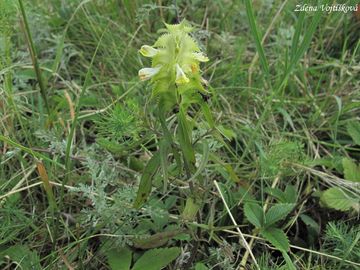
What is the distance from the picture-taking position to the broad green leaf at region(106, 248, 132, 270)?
4.03ft

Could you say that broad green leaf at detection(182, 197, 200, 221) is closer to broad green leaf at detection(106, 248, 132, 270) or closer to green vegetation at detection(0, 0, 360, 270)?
green vegetation at detection(0, 0, 360, 270)

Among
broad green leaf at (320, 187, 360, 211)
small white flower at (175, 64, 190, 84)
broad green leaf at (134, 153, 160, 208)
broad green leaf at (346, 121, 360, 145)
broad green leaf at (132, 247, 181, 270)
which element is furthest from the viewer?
broad green leaf at (346, 121, 360, 145)

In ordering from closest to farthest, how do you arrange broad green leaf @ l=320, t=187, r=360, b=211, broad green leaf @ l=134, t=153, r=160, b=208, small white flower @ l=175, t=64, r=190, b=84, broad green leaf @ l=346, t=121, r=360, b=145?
small white flower @ l=175, t=64, r=190, b=84, broad green leaf @ l=134, t=153, r=160, b=208, broad green leaf @ l=320, t=187, r=360, b=211, broad green leaf @ l=346, t=121, r=360, b=145

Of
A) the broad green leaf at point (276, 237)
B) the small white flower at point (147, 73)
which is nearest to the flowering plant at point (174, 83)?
the small white flower at point (147, 73)

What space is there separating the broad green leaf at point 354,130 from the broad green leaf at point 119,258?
72 centimetres

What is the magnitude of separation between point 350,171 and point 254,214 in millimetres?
308

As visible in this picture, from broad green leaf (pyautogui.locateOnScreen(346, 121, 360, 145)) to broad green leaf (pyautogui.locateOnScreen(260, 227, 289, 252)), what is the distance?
409 millimetres

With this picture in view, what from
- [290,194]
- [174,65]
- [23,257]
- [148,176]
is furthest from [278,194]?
[23,257]

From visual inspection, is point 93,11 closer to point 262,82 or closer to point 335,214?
point 262,82

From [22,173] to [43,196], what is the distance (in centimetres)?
9

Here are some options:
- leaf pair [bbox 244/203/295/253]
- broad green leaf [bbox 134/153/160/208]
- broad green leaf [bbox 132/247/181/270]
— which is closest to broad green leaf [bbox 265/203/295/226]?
leaf pair [bbox 244/203/295/253]

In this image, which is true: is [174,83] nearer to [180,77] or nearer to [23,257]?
[180,77]

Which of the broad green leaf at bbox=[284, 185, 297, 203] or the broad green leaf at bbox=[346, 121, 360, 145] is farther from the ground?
the broad green leaf at bbox=[346, 121, 360, 145]

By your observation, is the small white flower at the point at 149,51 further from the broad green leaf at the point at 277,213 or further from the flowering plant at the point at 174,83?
the broad green leaf at the point at 277,213
